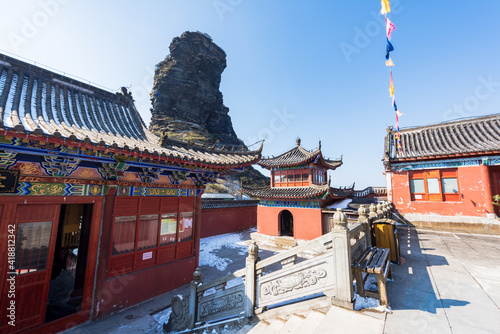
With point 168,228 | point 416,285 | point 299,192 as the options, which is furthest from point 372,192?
point 168,228

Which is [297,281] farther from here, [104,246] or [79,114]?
[79,114]

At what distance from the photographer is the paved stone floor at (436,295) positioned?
2.94 m

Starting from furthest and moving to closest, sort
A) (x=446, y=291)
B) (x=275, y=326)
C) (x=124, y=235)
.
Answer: (x=124, y=235)
(x=446, y=291)
(x=275, y=326)

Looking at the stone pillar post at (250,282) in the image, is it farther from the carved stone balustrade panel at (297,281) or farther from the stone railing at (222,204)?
the stone railing at (222,204)

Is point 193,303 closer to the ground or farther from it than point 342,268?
closer to the ground

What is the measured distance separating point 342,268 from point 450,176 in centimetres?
1260

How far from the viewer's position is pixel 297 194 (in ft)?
48.5

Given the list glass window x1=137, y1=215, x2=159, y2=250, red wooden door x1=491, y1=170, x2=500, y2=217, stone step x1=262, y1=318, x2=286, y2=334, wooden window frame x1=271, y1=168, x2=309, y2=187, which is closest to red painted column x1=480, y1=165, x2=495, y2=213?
red wooden door x1=491, y1=170, x2=500, y2=217

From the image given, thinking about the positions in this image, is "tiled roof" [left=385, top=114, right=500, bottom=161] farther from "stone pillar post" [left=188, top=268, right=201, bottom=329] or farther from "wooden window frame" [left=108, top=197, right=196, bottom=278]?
"stone pillar post" [left=188, top=268, right=201, bottom=329]

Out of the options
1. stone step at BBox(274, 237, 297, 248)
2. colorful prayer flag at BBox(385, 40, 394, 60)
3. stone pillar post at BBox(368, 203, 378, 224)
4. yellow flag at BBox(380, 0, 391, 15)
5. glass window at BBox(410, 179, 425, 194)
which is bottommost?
stone step at BBox(274, 237, 297, 248)

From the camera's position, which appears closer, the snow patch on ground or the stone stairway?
the stone stairway

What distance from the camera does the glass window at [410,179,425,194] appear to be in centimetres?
1217

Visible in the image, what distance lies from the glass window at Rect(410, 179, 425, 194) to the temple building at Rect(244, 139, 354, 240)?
13.1 ft

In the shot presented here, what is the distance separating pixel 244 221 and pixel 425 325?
17.0m
